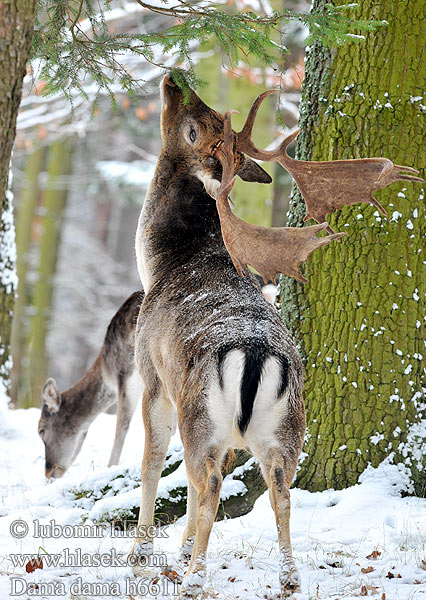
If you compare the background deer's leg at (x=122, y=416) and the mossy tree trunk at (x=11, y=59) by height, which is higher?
the mossy tree trunk at (x=11, y=59)

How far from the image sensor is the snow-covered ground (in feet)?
13.6

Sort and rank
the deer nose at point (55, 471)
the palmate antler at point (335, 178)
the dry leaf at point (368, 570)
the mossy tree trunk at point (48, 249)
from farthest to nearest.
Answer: the mossy tree trunk at point (48, 249)
the deer nose at point (55, 471)
the palmate antler at point (335, 178)
the dry leaf at point (368, 570)

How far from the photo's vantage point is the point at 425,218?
555cm

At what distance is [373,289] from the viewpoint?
5.50m

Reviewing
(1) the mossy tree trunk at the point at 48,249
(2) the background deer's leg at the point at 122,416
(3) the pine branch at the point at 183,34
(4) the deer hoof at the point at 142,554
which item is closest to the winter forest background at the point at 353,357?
(3) the pine branch at the point at 183,34

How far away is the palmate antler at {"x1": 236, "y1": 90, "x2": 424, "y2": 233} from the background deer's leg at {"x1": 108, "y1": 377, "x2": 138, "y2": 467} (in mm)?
3926

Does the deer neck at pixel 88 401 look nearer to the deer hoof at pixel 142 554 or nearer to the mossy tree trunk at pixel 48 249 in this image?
the deer hoof at pixel 142 554

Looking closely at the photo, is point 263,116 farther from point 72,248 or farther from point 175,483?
point 72,248

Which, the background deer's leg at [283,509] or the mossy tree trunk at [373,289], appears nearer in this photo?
the background deer's leg at [283,509]

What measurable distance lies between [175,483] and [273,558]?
4.38 feet

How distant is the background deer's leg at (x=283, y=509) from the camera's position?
386cm

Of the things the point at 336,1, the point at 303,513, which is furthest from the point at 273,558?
the point at 336,1

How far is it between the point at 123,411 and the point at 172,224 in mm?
3246

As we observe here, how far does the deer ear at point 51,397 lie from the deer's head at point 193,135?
12.5ft
